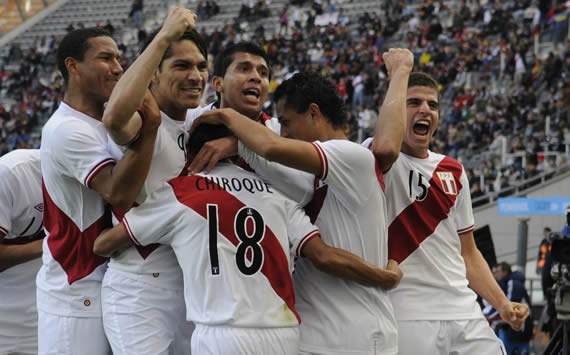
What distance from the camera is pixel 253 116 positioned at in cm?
461

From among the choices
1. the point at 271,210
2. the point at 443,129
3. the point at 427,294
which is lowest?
the point at 443,129

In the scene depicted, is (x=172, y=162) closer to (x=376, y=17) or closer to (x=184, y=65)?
(x=184, y=65)

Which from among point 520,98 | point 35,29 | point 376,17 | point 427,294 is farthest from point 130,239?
point 35,29

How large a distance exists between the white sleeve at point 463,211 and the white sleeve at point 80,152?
5.76 feet

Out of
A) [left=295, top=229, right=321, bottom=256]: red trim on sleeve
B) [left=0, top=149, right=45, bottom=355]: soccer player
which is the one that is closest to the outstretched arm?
[left=0, top=149, right=45, bottom=355]: soccer player

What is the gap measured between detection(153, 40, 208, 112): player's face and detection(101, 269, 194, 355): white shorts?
0.76 m

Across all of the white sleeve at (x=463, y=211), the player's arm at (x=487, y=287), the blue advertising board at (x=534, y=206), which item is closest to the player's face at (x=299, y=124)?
the white sleeve at (x=463, y=211)

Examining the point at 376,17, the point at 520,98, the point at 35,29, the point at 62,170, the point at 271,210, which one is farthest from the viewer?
the point at 35,29

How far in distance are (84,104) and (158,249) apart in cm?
77

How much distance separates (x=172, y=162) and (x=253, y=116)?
537 millimetres

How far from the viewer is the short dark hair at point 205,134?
4168mm

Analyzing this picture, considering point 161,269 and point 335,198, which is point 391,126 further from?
point 161,269

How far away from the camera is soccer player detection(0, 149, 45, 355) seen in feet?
16.7

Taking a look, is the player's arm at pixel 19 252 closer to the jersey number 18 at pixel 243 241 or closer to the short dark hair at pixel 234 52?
the short dark hair at pixel 234 52
